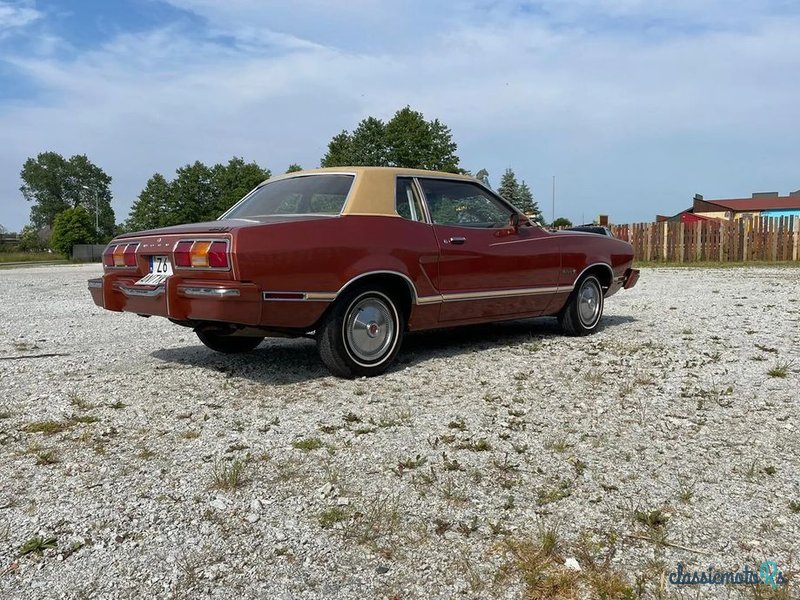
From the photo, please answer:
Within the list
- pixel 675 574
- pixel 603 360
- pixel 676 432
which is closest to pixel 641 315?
pixel 603 360

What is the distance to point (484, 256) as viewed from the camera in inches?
229

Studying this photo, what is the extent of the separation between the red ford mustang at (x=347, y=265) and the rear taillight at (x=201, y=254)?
1 cm

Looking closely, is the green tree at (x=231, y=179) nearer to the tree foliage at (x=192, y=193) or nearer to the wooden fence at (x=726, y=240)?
the tree foliage at (x=192, y=193)

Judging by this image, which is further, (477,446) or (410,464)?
(477,446)

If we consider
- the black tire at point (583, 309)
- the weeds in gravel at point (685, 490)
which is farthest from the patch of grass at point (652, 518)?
the black tire at point (583, 309)

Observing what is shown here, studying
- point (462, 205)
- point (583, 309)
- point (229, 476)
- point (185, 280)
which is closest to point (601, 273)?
point (583, 309)

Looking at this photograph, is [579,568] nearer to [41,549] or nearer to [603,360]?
[41,549]

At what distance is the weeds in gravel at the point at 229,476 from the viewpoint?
10.0ft

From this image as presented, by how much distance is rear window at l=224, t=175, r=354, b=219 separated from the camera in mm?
5203

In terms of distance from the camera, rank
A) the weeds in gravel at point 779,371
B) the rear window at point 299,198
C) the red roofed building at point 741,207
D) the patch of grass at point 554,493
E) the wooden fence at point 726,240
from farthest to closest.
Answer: the red roofed building at point 741,207, the wooden fence at point 726,240, the rear window at point 299,198, the weeds in gravel at point 779,371, the patch of grass at point 554,493

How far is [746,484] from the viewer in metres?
3.07

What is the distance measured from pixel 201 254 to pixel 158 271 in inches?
23.1

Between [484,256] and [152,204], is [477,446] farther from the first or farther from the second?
[152,204]

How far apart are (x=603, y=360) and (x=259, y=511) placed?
3.64m
